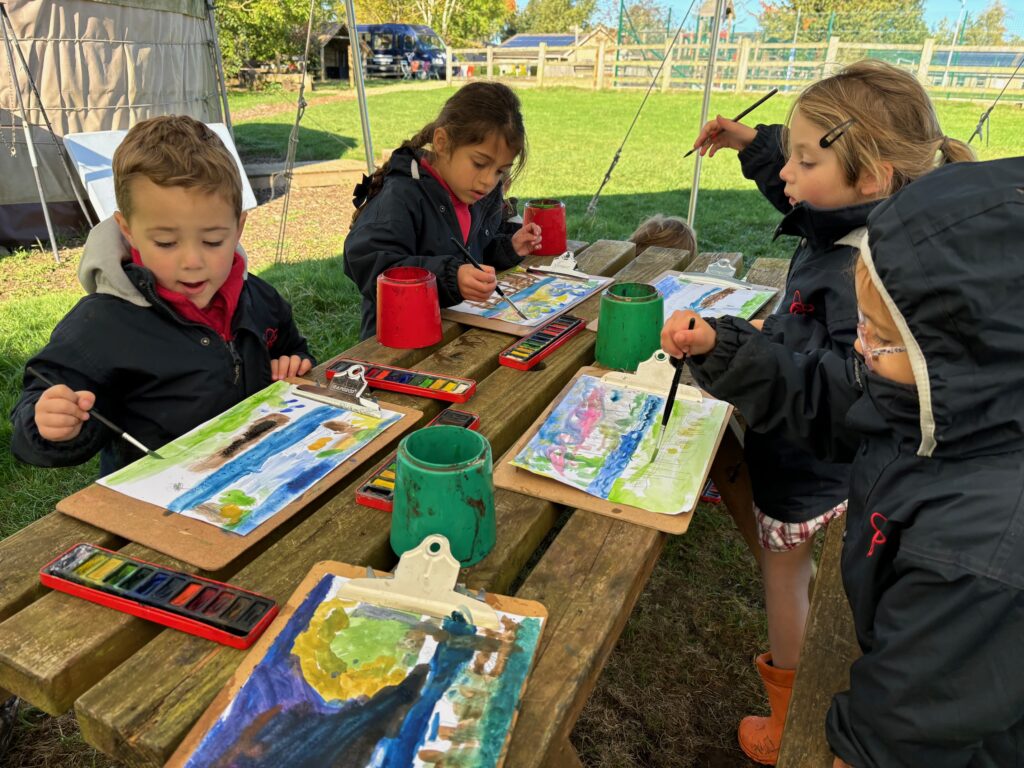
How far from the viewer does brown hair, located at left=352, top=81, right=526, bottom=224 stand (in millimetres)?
2275

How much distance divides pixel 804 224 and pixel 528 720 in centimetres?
128

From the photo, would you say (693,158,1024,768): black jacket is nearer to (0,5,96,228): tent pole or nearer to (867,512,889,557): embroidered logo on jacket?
(867,512,889,557): embroidered logo on jacket

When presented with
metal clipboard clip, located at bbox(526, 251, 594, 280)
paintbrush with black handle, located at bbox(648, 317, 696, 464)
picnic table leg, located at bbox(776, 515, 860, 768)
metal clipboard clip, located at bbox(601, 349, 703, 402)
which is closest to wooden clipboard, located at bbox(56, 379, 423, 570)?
paintbrush with black handle, located at bbox(648, 317, 696, 464)

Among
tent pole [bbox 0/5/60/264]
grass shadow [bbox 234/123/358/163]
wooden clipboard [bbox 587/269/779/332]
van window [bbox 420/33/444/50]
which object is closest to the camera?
wooden clipboard [bbox 587/269/779/332]

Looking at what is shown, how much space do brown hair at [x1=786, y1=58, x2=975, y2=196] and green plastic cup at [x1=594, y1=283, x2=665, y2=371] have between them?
545 millimetres

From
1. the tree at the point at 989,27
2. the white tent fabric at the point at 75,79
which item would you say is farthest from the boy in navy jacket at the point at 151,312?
the tree at the point at 989,27

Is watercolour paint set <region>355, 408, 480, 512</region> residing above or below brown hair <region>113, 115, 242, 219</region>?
below

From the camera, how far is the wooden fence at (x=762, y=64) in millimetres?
15211

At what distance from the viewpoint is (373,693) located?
0.87 metres

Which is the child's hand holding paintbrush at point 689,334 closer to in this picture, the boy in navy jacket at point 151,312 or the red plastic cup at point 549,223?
the boy in navy jacket at point 151,312

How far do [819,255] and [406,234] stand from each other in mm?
1259

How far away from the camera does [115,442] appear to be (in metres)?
1.63

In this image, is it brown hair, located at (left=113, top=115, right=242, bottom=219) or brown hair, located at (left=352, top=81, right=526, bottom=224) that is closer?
brown hair, located at (left=113, top=115, right=242, bottom=219)

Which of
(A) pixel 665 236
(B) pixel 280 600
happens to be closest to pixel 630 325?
(B) pixel 280 600
